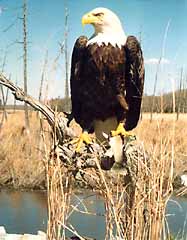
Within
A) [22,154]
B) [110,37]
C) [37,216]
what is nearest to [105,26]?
[110,37]

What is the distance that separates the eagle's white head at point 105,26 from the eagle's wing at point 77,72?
0.15 ft

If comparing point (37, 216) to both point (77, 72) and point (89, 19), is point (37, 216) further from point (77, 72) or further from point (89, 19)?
point (89, 19)

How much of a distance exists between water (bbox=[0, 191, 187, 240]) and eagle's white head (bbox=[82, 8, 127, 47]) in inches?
68.2

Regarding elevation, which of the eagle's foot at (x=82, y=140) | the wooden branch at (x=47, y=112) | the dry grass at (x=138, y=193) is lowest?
the dry grass at (x=138, y=193)

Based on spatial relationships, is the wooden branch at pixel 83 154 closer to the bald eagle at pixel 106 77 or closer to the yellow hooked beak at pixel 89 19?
the bald eagle at pixel 106 77

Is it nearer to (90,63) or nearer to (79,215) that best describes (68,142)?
(90,63)

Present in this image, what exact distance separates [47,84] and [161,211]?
18.9 inches

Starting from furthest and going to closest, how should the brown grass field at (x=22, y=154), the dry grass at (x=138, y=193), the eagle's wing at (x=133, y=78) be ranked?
the brown grass field at (x=22, y=154) < the eagle's wing at (x=133, y=78) < the dry grass at (x=138, y=193)

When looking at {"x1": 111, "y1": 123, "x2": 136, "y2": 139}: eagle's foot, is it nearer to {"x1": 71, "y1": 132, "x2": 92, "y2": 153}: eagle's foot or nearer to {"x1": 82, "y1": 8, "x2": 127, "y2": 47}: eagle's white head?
{"x1": 71, "y1": 132, "x2": 92, "y2": 153}: eagle's foot

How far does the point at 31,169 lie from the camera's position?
530 cm

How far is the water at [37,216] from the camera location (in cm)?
377

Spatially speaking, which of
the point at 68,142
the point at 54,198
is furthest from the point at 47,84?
the point at 54,198

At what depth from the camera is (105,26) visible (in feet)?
5.41

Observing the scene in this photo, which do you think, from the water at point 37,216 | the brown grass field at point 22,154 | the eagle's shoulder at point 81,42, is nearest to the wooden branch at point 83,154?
the eagle's shoulder at point 81,42
